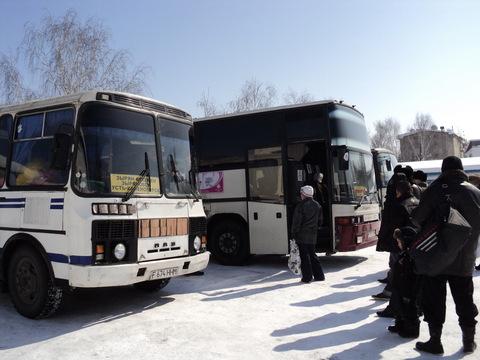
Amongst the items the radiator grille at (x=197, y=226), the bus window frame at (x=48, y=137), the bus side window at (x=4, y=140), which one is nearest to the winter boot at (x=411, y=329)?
the radiator grille at (x=197, y=226)

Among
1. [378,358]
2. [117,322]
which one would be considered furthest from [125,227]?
[378,358]

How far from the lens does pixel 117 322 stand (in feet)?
20.5

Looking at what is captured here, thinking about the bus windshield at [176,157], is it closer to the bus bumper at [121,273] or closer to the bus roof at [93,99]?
the bus roof at [93,99]

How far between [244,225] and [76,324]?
516cm

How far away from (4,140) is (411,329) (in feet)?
20.0

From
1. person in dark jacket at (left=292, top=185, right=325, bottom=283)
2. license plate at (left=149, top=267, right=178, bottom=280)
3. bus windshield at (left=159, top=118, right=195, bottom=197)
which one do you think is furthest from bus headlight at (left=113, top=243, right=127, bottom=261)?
person in dark jacket at (left=292, top=185, right=325, bottom=283)

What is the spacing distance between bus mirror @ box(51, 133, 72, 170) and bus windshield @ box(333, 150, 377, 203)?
563cm

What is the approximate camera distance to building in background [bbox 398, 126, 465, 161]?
65.2 m

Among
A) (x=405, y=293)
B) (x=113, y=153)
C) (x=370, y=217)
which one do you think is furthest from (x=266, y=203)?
(x=405, y=293)

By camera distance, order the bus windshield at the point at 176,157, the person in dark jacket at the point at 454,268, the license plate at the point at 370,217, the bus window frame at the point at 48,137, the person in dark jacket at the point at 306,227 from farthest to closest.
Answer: the license plate at the point at 370,217 < the person in dark jacket at the point at 306,227 < the bus windshield at the point at 176,157 < the bus window frame at the point at 48,137 < the person in dark jacket at the point at 454,268

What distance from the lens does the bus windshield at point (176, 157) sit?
6.99 meters

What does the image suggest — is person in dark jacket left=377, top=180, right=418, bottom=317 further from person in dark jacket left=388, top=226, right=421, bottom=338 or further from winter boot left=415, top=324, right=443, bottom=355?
winter boot left=415, top=324, right=443, bottom=355

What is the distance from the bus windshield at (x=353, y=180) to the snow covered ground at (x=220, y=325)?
6.48ft

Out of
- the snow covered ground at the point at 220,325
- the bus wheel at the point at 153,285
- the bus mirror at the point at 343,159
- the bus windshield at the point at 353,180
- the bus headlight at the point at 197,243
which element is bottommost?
the snow covered ground at the point at 220,325
